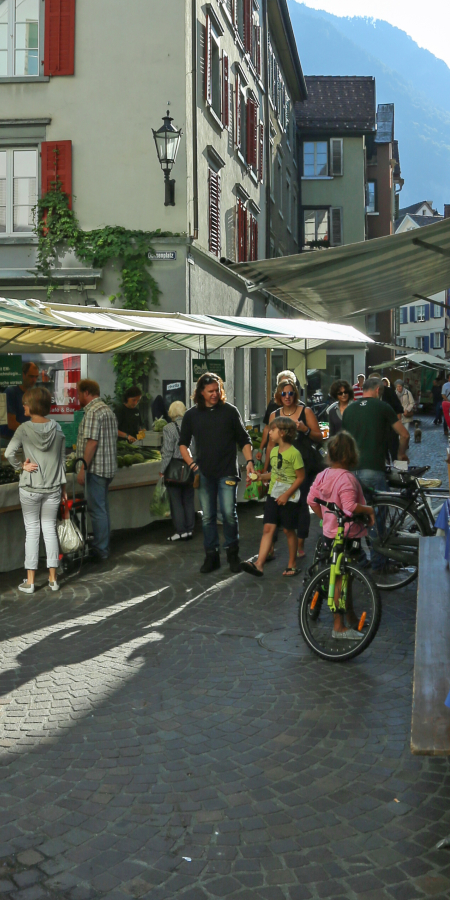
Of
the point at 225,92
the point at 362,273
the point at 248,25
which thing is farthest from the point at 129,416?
the point at 248,25

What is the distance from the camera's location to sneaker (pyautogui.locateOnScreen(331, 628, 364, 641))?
237 inches

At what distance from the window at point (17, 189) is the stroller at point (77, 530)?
27.9 ft

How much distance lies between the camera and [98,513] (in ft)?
32.2

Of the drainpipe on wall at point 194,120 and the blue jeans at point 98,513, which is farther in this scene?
the drainpipe on wall at point 194,120

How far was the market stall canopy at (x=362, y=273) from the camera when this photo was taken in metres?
7.23

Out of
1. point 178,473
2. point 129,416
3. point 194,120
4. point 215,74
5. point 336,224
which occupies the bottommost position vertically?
point 178,473

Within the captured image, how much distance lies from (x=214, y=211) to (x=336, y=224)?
27.9 m

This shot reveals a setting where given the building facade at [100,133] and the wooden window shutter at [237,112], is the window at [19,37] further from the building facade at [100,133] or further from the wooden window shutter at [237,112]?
Answer: the wooden window shutter at [237,112]

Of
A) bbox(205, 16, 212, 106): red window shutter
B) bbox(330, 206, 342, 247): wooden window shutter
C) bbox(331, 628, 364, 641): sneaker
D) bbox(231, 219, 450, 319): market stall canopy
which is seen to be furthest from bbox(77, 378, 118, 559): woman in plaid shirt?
bbox(330, 206, 342, 247): wooden window shutter

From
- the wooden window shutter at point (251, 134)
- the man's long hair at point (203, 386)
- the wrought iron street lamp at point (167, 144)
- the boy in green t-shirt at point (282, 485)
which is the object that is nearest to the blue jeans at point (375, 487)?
the boy in green t-shirt at point (282, 485)

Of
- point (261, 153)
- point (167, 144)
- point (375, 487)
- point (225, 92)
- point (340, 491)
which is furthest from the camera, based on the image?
point (261, 153)

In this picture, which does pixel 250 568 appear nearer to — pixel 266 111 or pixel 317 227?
pixel 266 111

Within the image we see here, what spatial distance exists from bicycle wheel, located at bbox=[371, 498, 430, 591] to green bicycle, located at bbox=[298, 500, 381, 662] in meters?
2.00

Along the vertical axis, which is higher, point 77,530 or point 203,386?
point 203,386
